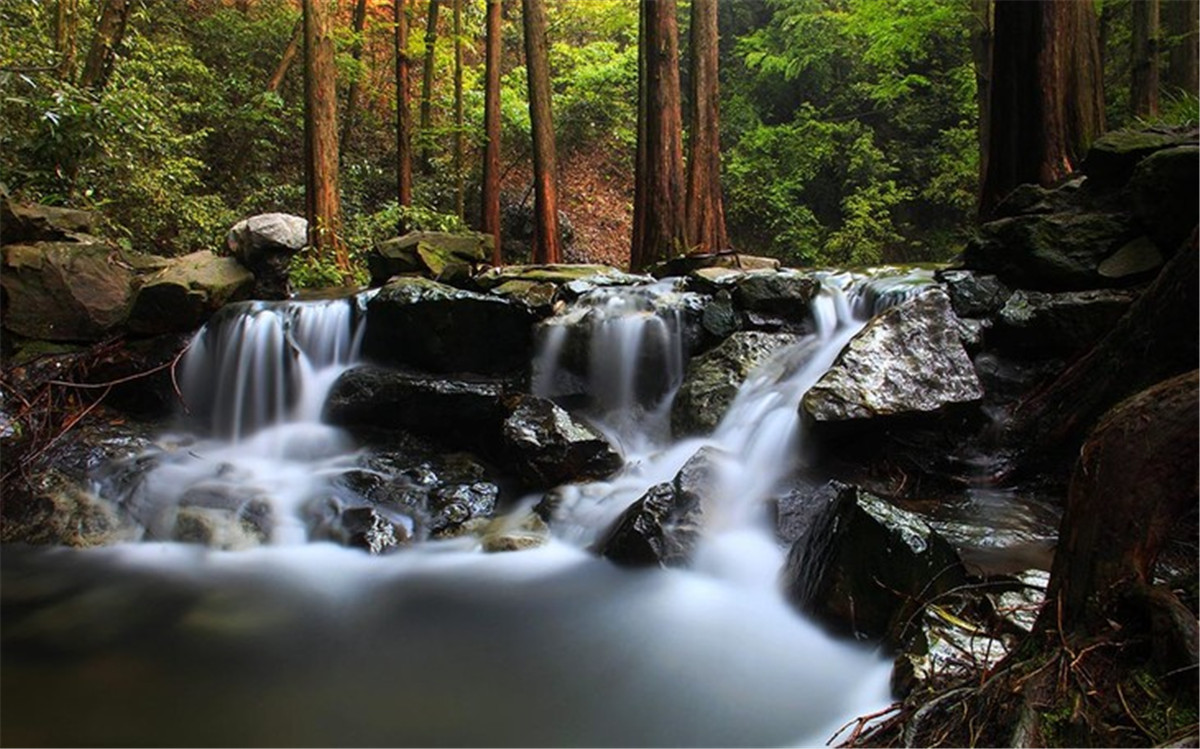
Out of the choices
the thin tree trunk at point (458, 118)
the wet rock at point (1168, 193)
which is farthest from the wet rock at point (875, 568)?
the thin tree trunk at point (458, 118)

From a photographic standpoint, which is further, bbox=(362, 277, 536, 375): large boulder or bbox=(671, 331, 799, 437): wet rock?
bbox=(362, 277, 536, 375): large boulder

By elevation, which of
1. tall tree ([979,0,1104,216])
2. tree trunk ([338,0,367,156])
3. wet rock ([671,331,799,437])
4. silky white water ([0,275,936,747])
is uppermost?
tree trunk ([338,0,367,156])

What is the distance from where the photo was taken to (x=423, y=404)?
6.81m

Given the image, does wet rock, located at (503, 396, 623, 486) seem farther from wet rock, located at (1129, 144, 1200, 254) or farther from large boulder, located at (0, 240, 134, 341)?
large boulder, located at (0, 240, 134, 341)

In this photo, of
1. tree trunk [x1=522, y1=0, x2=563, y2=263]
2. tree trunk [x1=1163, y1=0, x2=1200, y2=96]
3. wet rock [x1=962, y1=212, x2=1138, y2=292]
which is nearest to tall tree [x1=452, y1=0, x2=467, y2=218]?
tree trunk [x1=522, y1=0, x2=563, y2=263]

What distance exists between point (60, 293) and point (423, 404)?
399 cm

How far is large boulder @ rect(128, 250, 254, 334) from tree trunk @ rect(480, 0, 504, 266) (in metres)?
5.40

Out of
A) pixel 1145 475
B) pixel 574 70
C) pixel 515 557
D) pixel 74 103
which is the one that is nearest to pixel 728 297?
pixel 515 557

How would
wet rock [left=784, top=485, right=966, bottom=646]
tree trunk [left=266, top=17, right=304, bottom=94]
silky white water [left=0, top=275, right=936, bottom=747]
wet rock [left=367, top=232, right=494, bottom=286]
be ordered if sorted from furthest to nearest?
tree trunk [left=266, top=17, right=304, bottom=94], wet rock [left=367, top=232, right=494, bottom=286], wet rock [left=784, top=485, right=966, bottom=646], silky white water [left=0, top=275, right=936, bottom=747]

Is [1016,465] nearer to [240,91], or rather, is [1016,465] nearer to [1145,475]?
[1145,475]

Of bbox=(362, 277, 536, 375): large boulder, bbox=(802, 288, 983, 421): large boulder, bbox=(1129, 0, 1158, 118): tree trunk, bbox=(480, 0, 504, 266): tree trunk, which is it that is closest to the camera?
bbox=(802, 288, 983, 421): large boulder

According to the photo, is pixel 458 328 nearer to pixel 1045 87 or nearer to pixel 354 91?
pixel 1045 87

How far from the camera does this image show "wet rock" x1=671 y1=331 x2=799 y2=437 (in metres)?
6.39

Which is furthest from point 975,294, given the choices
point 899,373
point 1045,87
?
point 1045,87
